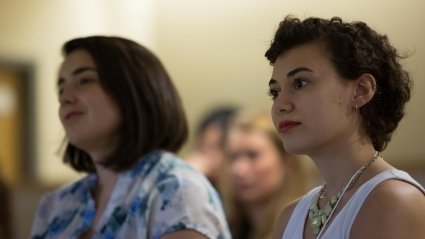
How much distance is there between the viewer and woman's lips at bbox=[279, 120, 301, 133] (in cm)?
142

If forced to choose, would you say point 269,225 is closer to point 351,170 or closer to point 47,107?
point 351,170

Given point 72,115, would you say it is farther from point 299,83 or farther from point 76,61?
point 299,83

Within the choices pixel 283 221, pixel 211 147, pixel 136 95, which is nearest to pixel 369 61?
pixel 283 221

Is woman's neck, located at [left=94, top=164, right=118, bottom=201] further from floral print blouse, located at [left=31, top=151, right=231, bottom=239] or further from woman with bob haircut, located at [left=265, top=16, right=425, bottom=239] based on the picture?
woman with bob haircut, located at [left=265, top=16, right=425, bottom=239]

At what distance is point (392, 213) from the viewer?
4.23ft

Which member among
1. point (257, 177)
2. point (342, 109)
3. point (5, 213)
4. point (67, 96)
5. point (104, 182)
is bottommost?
point (5, 213)

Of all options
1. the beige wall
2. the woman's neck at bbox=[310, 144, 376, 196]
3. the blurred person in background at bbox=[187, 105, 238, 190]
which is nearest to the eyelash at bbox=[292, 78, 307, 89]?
the woman's neck at bbox=[310, 144, 376, 196]

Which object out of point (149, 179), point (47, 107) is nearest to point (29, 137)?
point (47, 107)

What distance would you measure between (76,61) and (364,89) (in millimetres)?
1018

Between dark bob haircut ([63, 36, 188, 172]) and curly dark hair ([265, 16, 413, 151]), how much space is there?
2.41 feet

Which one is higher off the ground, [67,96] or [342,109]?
[342,109]

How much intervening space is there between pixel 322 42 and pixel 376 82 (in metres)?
0.12

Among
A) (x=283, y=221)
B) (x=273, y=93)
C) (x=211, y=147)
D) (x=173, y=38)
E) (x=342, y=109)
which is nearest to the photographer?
(x=342, y=109)

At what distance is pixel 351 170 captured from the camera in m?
1.43
